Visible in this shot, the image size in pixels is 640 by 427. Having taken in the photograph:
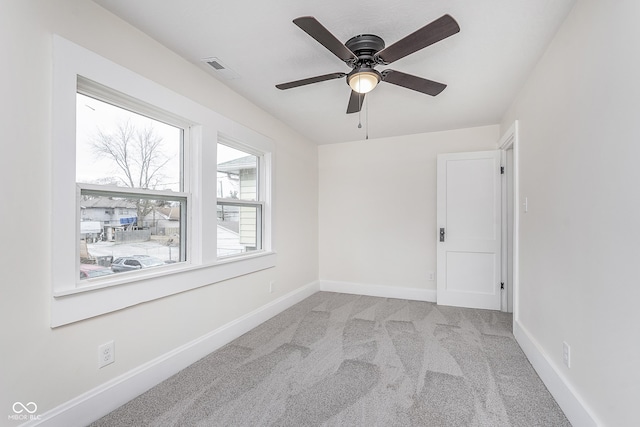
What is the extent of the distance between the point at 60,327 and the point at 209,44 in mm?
1974

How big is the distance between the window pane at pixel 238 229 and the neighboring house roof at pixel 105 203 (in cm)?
88

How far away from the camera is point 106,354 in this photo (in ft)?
5.86

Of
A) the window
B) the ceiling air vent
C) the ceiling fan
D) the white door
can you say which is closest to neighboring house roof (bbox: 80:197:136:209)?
the window

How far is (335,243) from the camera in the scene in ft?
15.5

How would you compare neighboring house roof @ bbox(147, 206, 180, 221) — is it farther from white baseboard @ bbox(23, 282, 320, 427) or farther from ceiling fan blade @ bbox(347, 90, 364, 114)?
ceiling fan blade @ bbox(347, 90, 364, 114)

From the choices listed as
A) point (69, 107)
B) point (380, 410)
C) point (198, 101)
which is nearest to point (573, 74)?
point (380, 410)

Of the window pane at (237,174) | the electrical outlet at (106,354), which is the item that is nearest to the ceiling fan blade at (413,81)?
the window pane at (237,174)

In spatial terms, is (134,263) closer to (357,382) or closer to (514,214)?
(357,382)

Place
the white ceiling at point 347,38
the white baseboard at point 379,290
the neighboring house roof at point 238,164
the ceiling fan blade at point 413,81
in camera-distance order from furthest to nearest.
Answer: the white baseboard at point 379,290, the neighboring house roof at point 238,164, the ceiling fan blade at point 413,81, the white ceiling at point 347,38

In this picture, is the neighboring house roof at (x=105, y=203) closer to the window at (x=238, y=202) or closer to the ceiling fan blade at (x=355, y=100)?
the window at (x=238, y=202)

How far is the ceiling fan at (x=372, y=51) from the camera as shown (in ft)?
4.96

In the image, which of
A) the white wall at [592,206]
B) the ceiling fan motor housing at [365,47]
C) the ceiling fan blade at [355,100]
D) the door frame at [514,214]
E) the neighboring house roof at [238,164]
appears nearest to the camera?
the white wall at [592,206]

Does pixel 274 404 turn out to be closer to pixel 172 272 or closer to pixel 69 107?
pixel 172 272

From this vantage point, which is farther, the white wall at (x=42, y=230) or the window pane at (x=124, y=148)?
the window pane at (x=124, y=148)
